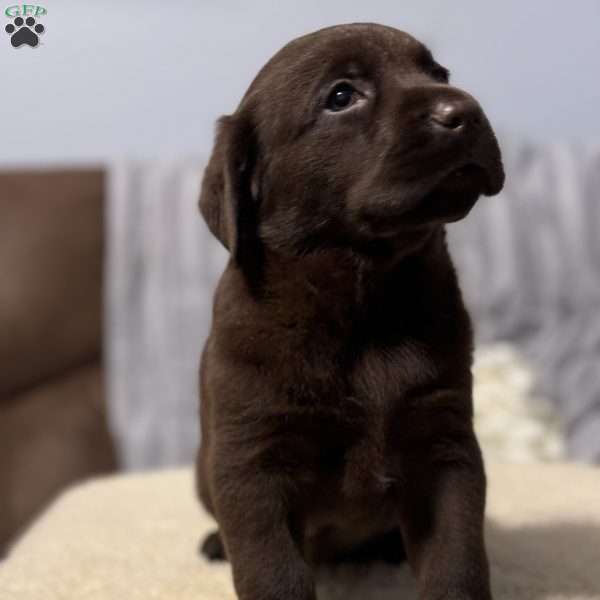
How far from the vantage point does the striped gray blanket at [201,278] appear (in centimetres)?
319

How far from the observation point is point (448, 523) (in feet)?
4.27

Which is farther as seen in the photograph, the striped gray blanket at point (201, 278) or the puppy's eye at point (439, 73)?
the striped gray blanket at point (201, 278)

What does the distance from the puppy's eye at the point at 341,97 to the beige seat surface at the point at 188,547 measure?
738 millimetres

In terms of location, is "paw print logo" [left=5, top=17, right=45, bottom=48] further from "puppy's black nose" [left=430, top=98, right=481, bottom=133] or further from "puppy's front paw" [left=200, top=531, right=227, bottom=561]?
"puppy's front paw" [left=200, top=531, right=227, bottom=561]

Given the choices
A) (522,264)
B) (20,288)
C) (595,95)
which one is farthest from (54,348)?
(595,95)

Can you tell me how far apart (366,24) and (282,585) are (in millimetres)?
752

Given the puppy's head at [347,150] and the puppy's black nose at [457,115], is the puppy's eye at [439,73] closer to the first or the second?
the puppy's head at [347,150]

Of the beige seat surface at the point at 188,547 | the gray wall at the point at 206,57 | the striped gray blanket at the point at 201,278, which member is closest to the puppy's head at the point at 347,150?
the gray wall at the point at 206,57

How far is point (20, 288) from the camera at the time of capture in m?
3.18

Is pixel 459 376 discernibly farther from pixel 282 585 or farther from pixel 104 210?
pixel 104 210

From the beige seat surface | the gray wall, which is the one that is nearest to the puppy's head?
the gray wall

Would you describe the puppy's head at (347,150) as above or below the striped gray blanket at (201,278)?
above

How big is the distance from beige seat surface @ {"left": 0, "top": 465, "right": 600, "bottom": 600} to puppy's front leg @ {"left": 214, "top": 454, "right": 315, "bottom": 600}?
0.27 metres

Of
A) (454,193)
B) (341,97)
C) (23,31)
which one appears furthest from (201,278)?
(454,193)
